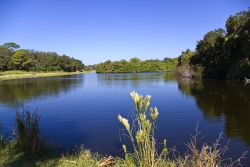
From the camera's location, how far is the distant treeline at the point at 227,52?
35816mm

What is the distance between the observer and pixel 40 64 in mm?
91125

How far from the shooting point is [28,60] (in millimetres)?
85562

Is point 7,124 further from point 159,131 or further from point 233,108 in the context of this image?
point 233,108

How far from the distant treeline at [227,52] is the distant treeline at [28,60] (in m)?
53.6

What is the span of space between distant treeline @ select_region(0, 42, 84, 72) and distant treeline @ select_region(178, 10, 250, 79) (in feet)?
176

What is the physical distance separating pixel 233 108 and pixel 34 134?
13296 millimetres

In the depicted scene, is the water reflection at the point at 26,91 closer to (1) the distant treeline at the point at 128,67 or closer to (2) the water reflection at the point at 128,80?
(2) the water reflection at the point at 128,80

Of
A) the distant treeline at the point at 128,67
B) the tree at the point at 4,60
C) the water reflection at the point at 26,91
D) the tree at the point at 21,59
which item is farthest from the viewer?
the distant treeline at the point at 128,67

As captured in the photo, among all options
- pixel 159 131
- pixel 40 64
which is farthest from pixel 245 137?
pixel 40 64

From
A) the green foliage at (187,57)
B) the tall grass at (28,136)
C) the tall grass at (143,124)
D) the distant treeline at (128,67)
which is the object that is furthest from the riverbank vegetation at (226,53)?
the distant treeline at (128,67)

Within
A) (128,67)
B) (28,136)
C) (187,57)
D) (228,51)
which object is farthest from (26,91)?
(128,67)

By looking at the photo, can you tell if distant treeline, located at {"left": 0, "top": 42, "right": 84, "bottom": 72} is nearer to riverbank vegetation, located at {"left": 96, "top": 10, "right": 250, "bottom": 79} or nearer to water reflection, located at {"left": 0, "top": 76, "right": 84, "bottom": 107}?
water reflection, located at {"left": 0, "top": 76, "right": 84, "bottom": 107}

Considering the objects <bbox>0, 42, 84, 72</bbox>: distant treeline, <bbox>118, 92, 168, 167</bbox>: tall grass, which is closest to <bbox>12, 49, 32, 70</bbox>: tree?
<bbox>0, 42, 84, 72</bbox>: distant treeline

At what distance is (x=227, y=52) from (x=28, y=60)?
209ft
